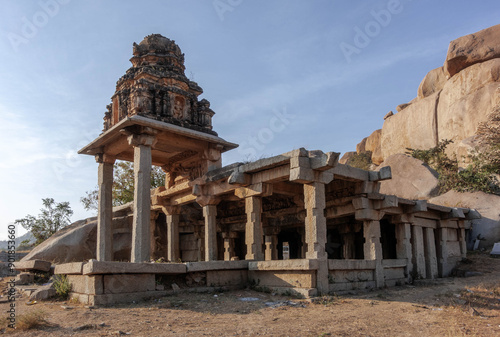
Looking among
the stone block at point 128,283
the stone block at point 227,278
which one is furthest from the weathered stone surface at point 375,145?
the stone block at point 128,283

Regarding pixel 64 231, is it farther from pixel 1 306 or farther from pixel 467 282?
pixel 467 282

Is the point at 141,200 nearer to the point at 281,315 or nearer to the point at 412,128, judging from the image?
the point at 281,315

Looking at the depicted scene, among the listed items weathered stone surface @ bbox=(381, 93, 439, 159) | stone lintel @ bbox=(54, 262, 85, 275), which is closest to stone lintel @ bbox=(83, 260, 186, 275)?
stone lintel @ bbox=(54, 262, 85, 275)

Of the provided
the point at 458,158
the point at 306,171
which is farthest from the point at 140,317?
the point at 458,158

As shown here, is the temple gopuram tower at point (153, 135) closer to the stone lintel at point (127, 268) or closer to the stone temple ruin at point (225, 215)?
the stone temple ruin at point (225, 215)

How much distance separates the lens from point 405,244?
39.7ft

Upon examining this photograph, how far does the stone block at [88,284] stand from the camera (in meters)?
7.63

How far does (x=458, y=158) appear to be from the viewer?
935 inches

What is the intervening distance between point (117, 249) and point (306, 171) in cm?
1042

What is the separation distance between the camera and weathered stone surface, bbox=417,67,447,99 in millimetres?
32438

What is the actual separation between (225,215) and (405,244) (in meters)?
6.78

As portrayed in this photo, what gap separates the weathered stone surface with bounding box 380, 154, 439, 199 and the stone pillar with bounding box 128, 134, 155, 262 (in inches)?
498

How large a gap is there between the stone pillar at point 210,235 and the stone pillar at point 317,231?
3.70m

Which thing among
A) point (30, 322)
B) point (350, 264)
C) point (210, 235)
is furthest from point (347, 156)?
point (30, 322)
